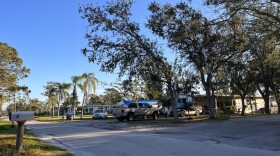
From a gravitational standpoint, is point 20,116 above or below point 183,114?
above

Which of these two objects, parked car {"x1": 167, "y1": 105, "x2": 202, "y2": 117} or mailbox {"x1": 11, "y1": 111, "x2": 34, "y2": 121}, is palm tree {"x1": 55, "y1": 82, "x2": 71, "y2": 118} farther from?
mailbox {"x1": 11, "y1": 111, "x2": 34, "y2": 121}

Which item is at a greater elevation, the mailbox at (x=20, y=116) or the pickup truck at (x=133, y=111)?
the mailbox at (x=20, y=116)

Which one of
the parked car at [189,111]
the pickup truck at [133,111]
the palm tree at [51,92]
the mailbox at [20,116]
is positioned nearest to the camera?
the mailbox at [20,116]

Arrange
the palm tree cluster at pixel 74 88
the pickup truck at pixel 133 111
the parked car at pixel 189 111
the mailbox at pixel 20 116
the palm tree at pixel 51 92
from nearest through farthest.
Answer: the mailbox at pixel 20 116 → the pickup truck at pixel 133 111 → the parked car at pixel 189 111 → the palm tree cluster at pixel 74 88 → the palm tree at pixel 51 92

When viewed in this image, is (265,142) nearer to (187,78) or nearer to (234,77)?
(187,78)

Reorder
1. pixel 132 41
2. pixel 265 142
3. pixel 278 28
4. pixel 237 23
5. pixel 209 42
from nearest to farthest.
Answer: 1. pixel 265 142
2. pixel 278 28
3. pixel 237 23
4. pixel 209 42
5. pixel 132 41

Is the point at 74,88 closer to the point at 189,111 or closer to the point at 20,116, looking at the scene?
the point at 189,111

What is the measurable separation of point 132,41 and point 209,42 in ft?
21.2

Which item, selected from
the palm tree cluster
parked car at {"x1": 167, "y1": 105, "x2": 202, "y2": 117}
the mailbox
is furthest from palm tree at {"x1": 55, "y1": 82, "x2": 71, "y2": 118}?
the mailbox

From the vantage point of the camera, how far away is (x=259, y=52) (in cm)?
2580

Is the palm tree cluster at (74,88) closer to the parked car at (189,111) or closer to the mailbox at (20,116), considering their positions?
the parked car at (189,111)

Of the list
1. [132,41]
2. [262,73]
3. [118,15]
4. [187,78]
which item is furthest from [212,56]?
[262,73]

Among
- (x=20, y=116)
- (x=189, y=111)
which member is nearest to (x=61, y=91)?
(x=189, y=111)

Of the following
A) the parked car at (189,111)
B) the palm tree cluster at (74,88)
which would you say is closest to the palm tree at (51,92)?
the palm tree cluster at (74,88)
